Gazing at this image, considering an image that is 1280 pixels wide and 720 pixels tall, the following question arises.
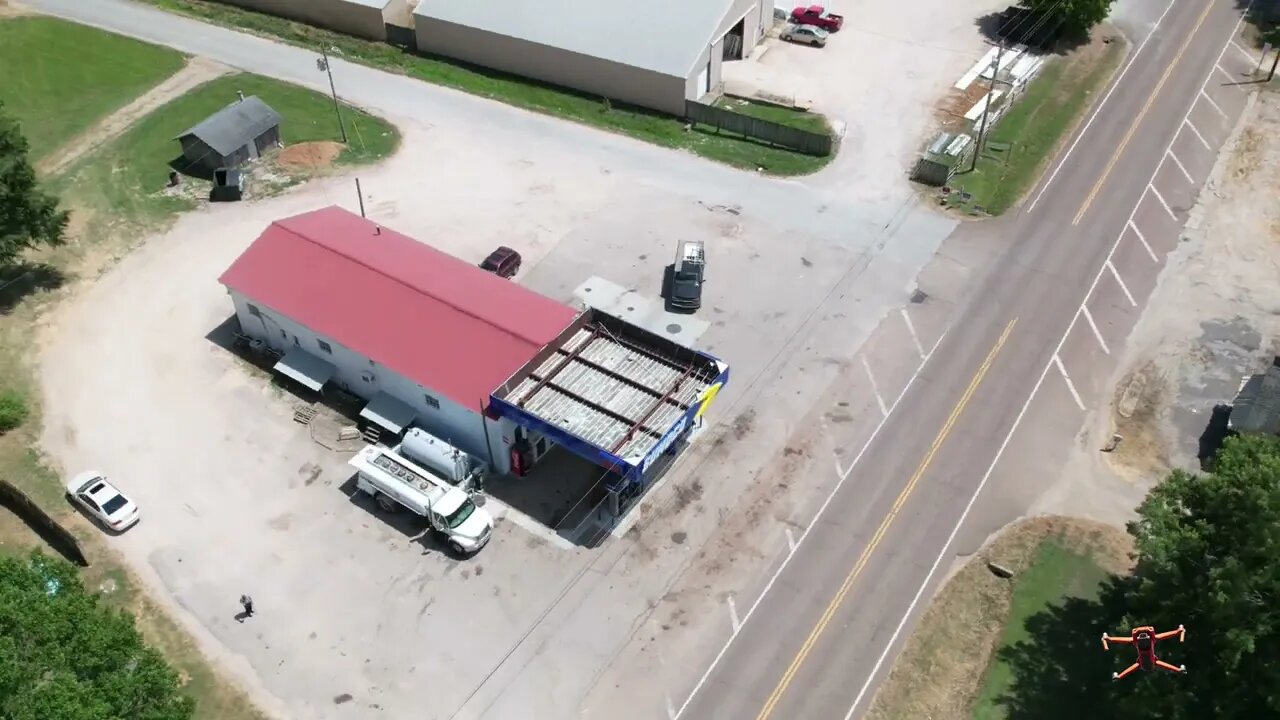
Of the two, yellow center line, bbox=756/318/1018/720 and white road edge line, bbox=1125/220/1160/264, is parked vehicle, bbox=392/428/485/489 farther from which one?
white road edge line, bbox=1125/220/1160/264

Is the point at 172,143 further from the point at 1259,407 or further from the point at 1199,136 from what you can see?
the point at 1199,136

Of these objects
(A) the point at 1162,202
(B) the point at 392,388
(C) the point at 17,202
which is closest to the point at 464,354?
(B) the point at 392,388

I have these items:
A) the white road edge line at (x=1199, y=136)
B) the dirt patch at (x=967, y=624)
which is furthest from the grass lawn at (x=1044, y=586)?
the white road edge line at (x=1199, y=136)

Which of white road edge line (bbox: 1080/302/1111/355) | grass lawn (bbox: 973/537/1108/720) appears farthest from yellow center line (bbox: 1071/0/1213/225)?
grass lawn (bbox: 973/537/1108/720)

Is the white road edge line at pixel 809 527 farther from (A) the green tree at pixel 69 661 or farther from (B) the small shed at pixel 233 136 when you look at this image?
(B) the small shed at pixel 233 136

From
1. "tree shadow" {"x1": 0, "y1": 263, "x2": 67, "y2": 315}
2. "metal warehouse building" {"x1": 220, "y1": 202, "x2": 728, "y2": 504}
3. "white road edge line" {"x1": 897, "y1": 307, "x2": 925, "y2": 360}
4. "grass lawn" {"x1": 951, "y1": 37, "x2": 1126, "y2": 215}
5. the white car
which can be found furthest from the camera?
"grass lawn" {"x1": 951, "y1": 37, "x2": 1126, "y2": 215}
